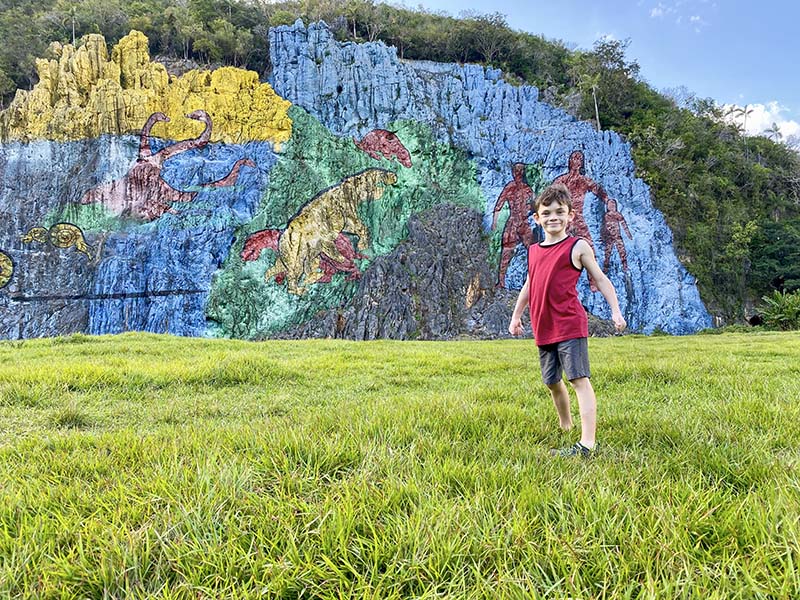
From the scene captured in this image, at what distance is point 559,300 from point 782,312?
82.0 feet

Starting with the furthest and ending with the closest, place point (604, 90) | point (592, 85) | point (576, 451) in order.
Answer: point (604, 90)
point (592, 85)
point (576, 451)

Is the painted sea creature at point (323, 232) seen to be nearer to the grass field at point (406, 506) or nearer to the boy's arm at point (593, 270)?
the grass field at point (406, 506)

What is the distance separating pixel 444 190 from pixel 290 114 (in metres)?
9.34

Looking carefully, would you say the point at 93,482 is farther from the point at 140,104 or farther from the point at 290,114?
the point at 140,104

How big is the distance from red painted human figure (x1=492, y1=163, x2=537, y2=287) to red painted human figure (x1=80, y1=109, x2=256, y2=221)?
14489mm

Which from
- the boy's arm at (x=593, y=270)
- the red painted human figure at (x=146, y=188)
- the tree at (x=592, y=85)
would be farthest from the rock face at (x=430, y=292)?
the boy's arm at (x=593, y=270)

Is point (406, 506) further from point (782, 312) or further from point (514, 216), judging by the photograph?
point (782, 312)

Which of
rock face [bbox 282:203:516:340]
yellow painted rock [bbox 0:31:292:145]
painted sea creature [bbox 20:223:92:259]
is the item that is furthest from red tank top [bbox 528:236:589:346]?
painted sea creature [bbox 20:223:92:259]

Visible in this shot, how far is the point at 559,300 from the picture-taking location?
2.49 metres

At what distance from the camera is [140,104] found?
64.6 feet

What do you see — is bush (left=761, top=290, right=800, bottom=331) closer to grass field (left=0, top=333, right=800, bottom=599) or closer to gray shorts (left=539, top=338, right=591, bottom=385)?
grass field (left=0, top=333, right=800, bottom=599)

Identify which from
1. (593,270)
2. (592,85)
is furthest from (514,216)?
(593,270)

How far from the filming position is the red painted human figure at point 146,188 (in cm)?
1888

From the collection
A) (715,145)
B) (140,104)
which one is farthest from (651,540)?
(715,145)
